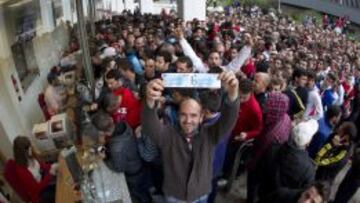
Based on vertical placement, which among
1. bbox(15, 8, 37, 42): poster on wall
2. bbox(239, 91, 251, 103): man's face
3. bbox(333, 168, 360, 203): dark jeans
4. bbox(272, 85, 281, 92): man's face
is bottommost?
bbox(333, 168, 360, 203): dark jeans

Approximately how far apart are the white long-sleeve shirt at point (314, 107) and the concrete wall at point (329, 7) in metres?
40.6

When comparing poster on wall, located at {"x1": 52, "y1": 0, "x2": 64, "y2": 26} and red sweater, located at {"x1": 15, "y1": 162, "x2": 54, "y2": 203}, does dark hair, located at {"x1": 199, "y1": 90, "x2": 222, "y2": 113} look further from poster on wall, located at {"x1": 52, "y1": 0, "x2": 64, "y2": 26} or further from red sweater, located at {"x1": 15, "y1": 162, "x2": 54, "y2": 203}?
poster on wall, located at {"x1": 52, "y1": 0, "x2": 64, "y2": 26}

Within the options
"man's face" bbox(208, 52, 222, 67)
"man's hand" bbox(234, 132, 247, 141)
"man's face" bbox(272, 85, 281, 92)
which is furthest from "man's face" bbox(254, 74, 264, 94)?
"man's face" bbox(208, 52, 222, 67)

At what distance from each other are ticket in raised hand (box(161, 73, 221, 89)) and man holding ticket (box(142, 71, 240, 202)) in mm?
90

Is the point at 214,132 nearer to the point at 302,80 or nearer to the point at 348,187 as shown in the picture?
the point at 348,187

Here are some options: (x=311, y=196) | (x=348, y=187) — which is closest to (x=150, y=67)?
(x=348, y=187)

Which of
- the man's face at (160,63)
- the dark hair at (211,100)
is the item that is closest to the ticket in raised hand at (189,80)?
the dark hair at (211,100)

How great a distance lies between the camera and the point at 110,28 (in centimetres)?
958

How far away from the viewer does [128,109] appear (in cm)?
442

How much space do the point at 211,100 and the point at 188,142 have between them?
63 cm

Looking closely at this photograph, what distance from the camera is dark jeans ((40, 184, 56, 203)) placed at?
3.80 meters

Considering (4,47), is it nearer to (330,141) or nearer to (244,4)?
(330,141)

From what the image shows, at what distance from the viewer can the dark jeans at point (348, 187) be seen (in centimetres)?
419

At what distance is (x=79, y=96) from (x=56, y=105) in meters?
0.30
